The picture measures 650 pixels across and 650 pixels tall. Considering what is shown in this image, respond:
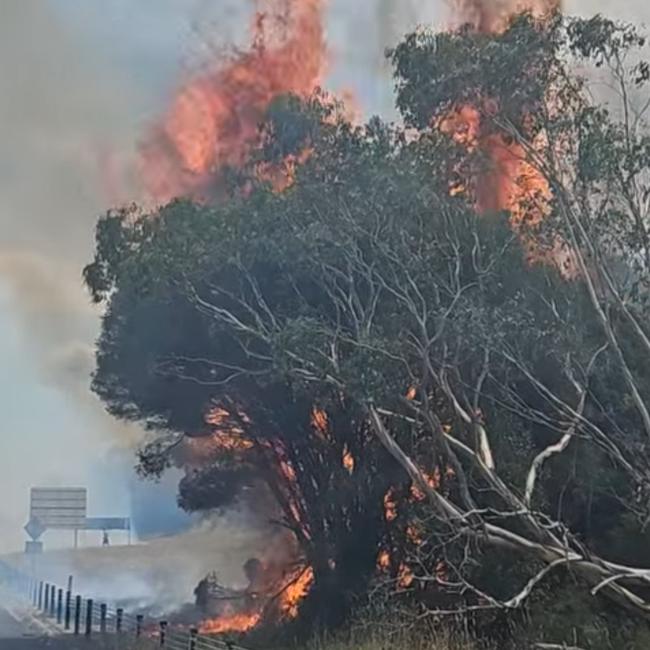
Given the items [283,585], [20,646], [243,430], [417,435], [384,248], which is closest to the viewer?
[384,248]

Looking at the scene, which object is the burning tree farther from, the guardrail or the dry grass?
the guardrail

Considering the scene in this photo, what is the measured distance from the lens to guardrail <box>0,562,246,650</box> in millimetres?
17547

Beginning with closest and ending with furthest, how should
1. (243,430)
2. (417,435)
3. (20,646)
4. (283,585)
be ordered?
(417,435), (20,646), (243,430), (283,585)

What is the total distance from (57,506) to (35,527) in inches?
68.3

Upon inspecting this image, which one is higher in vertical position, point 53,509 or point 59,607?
point 53,509

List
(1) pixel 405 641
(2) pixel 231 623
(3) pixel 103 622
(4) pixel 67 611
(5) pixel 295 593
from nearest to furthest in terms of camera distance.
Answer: (1) pixel 405 641, (3) pixel 103 622, (5) pixel 295 593, (4) pixel 67 611, (2) pixel 231 623

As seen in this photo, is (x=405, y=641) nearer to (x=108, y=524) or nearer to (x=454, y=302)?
(x=454, y=302)

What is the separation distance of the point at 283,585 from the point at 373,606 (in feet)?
32.2

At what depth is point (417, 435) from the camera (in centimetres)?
2086

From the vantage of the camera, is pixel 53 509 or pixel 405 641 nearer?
pixel 405 641

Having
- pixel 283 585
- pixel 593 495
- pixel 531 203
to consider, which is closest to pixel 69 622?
pixel 283 585

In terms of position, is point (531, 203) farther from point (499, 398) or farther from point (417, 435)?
point (417, 435)

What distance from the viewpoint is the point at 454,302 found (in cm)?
1686

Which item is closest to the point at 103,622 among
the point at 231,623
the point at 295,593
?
the point at 295,593
